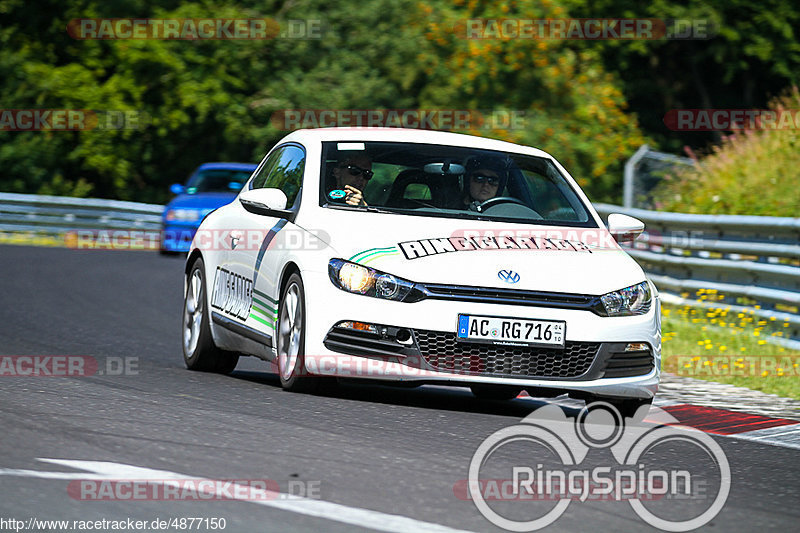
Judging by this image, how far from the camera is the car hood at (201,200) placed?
83.9 feet

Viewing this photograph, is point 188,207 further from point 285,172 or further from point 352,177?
point 352,177

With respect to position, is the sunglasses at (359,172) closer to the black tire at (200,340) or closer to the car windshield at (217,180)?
the black tire at (200,340)

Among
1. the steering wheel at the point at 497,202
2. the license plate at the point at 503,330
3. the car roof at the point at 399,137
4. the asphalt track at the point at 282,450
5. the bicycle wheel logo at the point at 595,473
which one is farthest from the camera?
the car roof at the point at 399,137

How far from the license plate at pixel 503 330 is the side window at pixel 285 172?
175 cm

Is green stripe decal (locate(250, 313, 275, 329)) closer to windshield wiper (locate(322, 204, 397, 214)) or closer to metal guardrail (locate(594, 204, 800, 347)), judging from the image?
windshield wiper (locate(322, 204, 397, 214))

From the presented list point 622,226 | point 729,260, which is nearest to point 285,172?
point 622,226

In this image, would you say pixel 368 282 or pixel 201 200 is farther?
pixel 201 200

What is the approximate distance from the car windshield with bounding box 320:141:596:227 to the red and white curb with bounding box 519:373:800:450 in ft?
4.26

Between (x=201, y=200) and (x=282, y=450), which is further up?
(x=282, y=450)

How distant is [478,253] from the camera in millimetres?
8094

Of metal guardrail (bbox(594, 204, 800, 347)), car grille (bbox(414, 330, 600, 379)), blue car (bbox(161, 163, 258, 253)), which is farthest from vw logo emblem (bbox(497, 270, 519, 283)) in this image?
blue car (bbox(161, 163, 258, 253))

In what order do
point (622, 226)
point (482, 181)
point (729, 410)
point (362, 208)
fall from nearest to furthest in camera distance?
1. point (362, 208)
2. point (622, 226)
3. point (482, 181)
4. point (729, 410)

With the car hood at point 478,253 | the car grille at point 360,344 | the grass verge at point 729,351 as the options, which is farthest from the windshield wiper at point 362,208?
the grass verge at point 729,351

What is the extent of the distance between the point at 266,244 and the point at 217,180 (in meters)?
18.1
